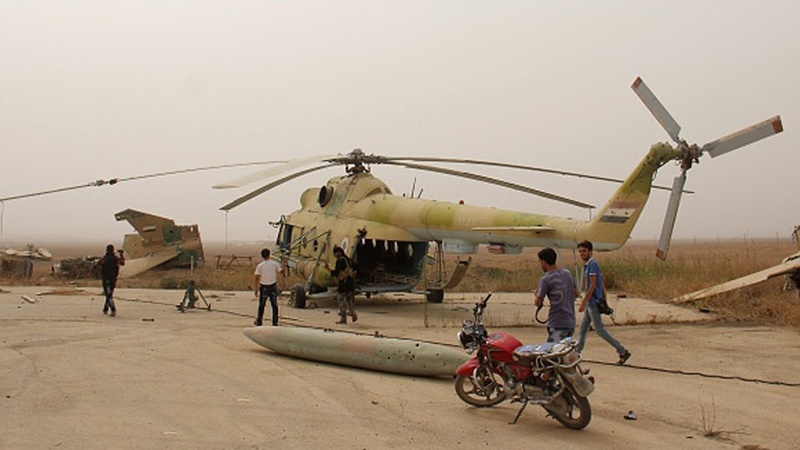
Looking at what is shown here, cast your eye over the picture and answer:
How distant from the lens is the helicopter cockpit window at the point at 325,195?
19.6 m

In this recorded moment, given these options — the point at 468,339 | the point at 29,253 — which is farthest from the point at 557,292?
the point at 29,253

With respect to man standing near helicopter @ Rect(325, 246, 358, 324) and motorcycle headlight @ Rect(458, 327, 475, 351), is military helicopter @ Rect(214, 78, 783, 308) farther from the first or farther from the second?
motorcycle headlight @ Rect(458, 327, 475, 351)

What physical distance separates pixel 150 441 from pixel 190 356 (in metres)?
4.22

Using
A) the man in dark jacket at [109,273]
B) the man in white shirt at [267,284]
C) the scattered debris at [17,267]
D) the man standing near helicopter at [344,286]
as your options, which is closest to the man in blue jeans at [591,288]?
the man in white shirt at [267,284]

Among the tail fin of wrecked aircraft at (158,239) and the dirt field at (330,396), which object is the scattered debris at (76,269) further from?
the dirt field at (330,396)

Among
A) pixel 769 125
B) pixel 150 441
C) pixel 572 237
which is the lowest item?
pixel 150 441

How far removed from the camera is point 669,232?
12320 mm

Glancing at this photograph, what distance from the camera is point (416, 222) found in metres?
17.0

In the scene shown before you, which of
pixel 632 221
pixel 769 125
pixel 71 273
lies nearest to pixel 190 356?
pixel 632 221

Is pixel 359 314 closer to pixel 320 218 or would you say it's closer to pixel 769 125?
pixel 320 218

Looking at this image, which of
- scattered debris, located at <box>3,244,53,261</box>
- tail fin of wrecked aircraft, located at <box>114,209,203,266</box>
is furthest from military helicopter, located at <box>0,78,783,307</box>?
scattered debris, located at <box>3,244,53,261</box>

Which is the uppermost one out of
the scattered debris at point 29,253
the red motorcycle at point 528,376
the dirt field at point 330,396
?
the scattered debris at point 29,253

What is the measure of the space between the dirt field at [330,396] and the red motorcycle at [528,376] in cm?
18

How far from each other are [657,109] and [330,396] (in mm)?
7767
